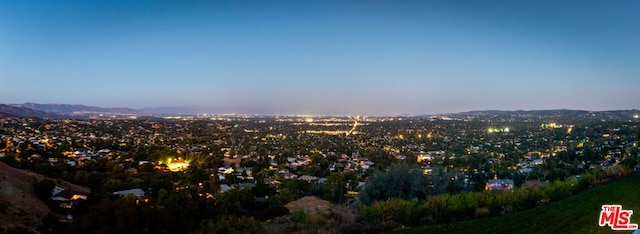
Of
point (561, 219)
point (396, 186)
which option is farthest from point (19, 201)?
point (561, 219)

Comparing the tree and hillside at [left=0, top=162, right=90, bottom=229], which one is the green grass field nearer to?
the tree

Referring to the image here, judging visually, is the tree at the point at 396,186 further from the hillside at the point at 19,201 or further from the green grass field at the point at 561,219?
the hillside at the point at 19,201

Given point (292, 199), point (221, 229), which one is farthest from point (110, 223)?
point (292, 199)

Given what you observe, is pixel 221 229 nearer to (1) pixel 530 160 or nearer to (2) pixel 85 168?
(2) pixel 85 168

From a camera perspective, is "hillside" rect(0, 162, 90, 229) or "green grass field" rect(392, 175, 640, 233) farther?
"hillside" rect(0, 162, 90, 229)

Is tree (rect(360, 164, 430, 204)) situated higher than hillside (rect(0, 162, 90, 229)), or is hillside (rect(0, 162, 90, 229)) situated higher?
tree (rect(360, 164, 430, 204))

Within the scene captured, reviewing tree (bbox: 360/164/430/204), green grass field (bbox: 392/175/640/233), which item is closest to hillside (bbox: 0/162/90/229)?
tree (bbox: 360/164/430/204)

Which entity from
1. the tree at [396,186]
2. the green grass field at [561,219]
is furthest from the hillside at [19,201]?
the green grass field at [561,219]
